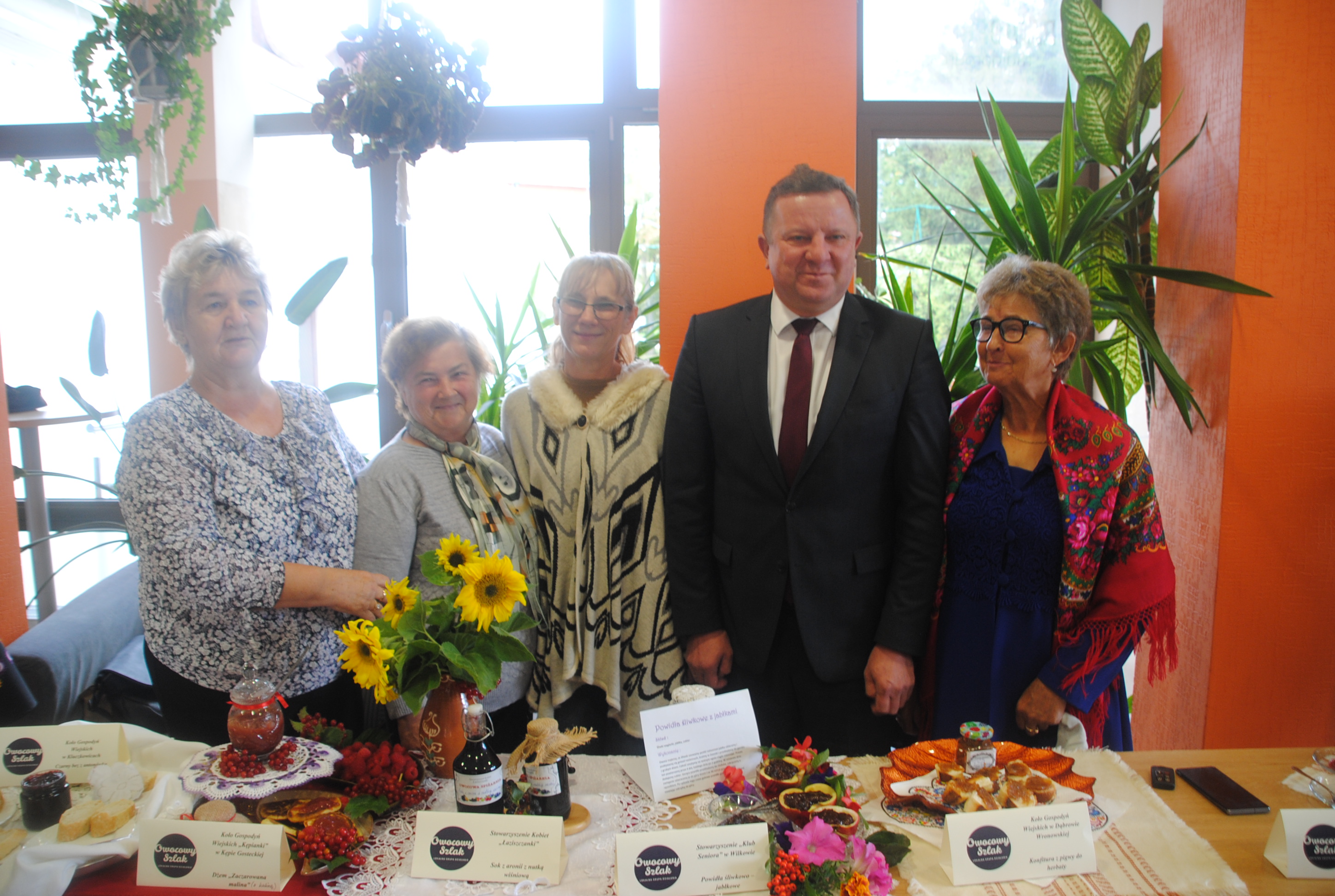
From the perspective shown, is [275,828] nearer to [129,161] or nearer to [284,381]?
[284,381]

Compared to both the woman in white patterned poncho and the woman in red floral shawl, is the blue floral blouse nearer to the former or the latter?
the woman in white patterned poncho

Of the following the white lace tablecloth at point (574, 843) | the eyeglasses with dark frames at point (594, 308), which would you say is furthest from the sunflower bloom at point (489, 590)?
the eyeglasses with dark frames at point (594, 308)

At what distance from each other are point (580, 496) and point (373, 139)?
89 cm

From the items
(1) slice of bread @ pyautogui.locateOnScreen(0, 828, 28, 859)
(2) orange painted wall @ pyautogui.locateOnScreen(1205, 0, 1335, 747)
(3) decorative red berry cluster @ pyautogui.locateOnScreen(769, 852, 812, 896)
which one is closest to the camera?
(3) decorative red berry cluster @ pyautogui.locateOnScreen(769, 852, 812, 896)

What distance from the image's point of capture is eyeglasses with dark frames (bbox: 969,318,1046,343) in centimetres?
168

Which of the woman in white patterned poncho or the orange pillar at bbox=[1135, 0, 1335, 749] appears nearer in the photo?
the woman in white patterned poncho

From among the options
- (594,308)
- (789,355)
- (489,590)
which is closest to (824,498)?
(789,355)

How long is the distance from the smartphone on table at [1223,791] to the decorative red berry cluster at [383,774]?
4.31 feet

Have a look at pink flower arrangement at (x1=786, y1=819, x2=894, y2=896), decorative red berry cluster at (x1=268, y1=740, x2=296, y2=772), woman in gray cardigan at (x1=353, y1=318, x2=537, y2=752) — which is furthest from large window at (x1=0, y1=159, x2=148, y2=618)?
pink flower arrangement at (x1=786, y1=819, x2=894, y2=896)

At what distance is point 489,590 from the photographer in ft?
4.12

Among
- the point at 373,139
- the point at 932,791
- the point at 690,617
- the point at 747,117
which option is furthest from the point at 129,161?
the point at 932,791

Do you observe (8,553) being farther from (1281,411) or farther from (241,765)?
(1281,411)

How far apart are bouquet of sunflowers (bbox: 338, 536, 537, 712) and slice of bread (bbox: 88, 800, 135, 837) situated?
40 cm

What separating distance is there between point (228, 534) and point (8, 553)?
138cm
